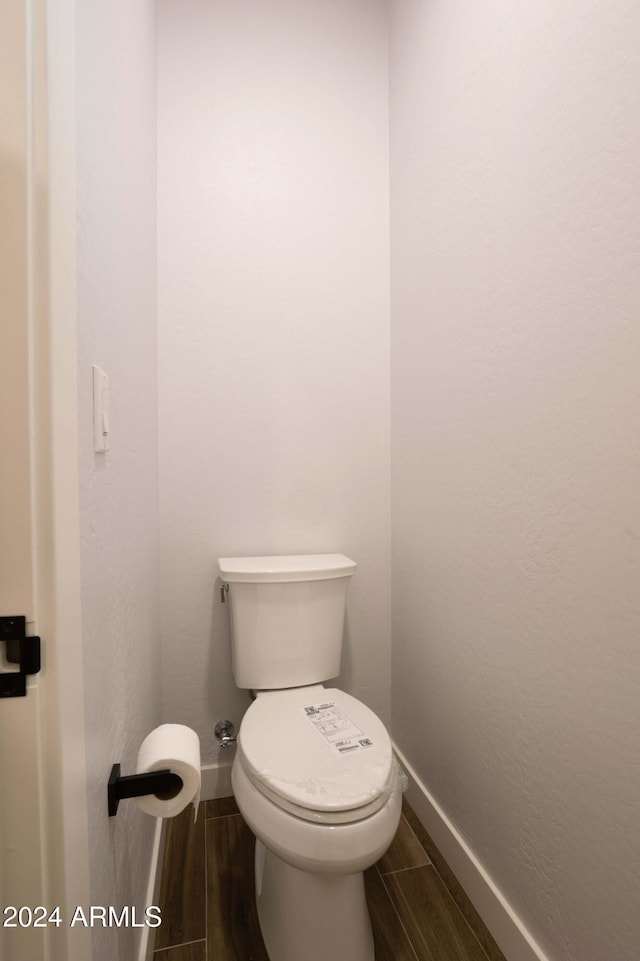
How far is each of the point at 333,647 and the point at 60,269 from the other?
4.06 ft

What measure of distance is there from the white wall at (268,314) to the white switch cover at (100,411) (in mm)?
773

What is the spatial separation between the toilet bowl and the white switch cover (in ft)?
2.48

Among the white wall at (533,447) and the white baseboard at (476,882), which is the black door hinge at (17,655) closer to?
the white wall at (533,447)

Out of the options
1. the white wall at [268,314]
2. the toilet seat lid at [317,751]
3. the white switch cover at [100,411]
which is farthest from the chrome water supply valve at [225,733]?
the white switch cover at [100,411]

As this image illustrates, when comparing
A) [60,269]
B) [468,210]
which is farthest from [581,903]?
[468,210]

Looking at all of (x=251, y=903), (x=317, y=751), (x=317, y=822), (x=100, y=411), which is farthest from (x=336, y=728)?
(x=100, y=411)

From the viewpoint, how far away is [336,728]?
1.10 meters

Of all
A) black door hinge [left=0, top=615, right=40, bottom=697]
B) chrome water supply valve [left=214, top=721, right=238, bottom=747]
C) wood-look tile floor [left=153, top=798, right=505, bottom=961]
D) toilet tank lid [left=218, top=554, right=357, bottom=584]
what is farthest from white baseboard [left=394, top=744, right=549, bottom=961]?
black door hinge [left=0, top=615, right=40, bottom=697]

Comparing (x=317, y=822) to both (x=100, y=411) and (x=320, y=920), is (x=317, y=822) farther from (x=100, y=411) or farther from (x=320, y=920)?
(x=100, y=411)

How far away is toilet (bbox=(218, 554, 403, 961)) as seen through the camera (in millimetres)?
862

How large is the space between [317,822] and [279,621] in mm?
544

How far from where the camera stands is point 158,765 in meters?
0.64

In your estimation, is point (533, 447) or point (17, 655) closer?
point (17, 655)

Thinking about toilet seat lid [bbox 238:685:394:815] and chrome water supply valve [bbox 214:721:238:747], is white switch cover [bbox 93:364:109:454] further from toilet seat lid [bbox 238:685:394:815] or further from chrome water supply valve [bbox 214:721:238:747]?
chrome water supply valve [bbox 214:721:238:747]
